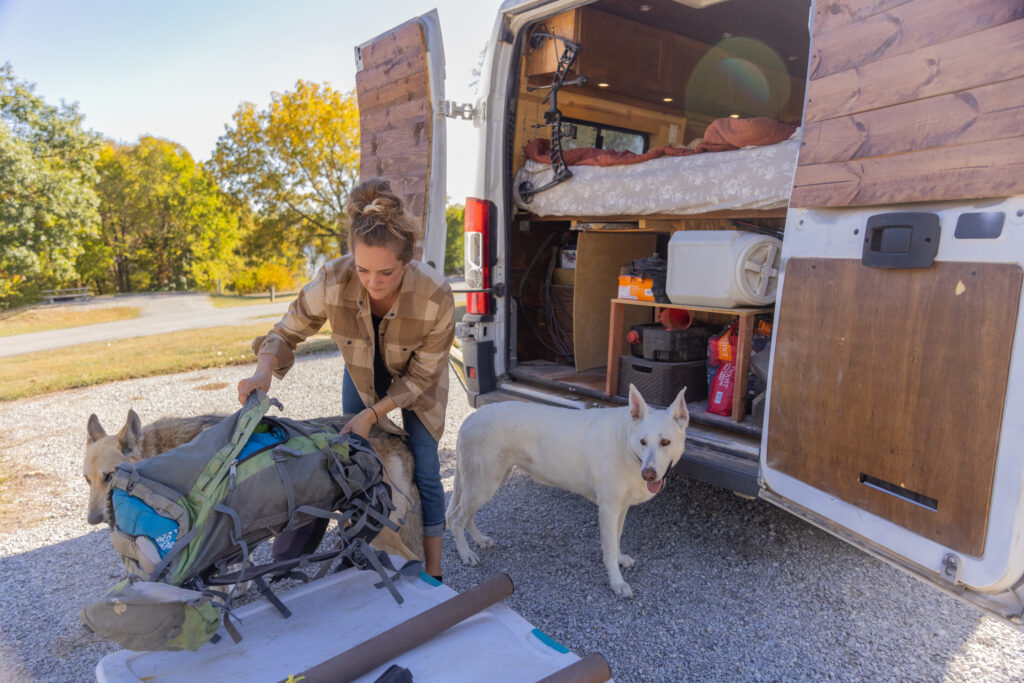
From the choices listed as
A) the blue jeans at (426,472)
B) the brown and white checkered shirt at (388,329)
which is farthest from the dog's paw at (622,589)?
the brown and white checkered shirt at (388,329)

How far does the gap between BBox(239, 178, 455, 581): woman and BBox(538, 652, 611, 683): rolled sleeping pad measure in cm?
109

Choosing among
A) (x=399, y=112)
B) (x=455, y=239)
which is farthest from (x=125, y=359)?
(x=455, y=239)

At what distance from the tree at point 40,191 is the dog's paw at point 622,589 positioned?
19.7 metres

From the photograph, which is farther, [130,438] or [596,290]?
[596,290]

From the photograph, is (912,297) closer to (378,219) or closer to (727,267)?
(727,267)

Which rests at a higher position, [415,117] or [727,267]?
[415,117]

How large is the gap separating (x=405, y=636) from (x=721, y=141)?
314 centimetres

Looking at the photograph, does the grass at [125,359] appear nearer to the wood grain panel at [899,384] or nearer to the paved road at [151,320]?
the paved road at [151,320]

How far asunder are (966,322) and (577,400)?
2261 mm

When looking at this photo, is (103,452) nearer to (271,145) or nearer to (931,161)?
(931,161)

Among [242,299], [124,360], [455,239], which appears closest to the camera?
[124,360]

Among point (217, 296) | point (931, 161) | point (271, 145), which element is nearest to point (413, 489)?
point (931, 161)

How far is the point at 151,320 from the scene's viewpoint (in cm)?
→ 1644

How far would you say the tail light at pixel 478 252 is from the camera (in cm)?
411
